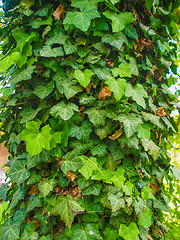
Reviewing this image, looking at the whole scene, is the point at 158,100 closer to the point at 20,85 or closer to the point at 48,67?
the point at 48,67

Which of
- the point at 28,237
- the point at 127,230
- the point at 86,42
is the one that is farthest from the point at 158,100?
the point at 28,237

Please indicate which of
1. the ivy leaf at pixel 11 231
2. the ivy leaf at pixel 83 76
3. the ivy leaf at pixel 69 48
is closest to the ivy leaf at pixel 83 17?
the ivy leaf at pixel 69 48

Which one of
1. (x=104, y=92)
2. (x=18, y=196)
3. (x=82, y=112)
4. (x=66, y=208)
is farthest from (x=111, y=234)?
(x=104, y=92)

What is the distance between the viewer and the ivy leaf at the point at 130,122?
1067mm

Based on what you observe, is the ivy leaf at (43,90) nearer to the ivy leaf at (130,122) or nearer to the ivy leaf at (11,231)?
the ivy leaf at (130,122)

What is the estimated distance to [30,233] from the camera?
44.2 inches

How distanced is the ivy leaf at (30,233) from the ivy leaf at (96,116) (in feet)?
2.62

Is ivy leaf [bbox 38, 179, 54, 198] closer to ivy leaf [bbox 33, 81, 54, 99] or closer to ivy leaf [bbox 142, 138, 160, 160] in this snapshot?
ivy leaf [bbox 33, 81, 54, 99]

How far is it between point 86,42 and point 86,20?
0.15 m

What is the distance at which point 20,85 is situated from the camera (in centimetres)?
134

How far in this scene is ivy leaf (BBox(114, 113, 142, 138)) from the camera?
1.07m

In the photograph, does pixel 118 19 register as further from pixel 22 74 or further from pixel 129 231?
pixel 129 231

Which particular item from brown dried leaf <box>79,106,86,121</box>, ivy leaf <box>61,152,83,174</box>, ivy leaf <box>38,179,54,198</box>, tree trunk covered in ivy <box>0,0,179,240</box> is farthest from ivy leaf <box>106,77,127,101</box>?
ivy leaf <box>38,179,54,198</box>

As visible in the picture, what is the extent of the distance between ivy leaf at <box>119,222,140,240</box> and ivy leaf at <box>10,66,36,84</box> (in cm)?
116
